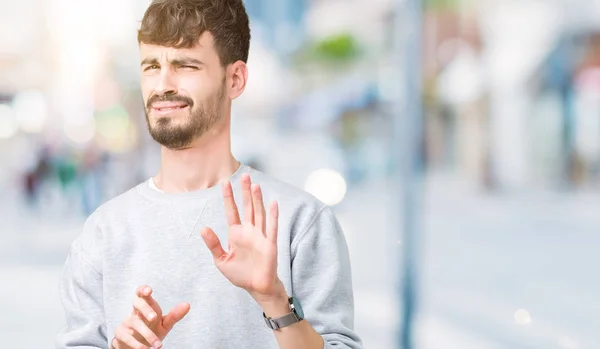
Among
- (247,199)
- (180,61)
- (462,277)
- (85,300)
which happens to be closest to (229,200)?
(247,199)

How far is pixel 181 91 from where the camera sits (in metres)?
1.81

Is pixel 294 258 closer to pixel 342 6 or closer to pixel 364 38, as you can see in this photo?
pixel 364 38

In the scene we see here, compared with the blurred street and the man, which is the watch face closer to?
the man

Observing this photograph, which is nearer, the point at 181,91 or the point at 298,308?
the point at 298,308

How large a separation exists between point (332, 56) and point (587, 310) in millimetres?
31283

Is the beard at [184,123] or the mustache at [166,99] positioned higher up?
the mustache at [166,99]

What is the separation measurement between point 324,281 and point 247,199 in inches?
11.4

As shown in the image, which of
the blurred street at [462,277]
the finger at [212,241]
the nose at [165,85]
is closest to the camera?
the finger at [212,241]

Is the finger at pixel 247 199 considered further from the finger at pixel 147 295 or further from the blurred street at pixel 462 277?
the blurred street at pixel 462 277

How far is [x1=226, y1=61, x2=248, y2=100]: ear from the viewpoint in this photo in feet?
6.20

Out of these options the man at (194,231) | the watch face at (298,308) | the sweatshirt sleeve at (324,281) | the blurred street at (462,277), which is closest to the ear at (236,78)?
the man at (194,231)

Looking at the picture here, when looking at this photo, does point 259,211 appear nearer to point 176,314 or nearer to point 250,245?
point 250,245

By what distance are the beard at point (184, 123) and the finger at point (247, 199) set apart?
0.84 feet

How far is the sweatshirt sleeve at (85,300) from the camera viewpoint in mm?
1881
